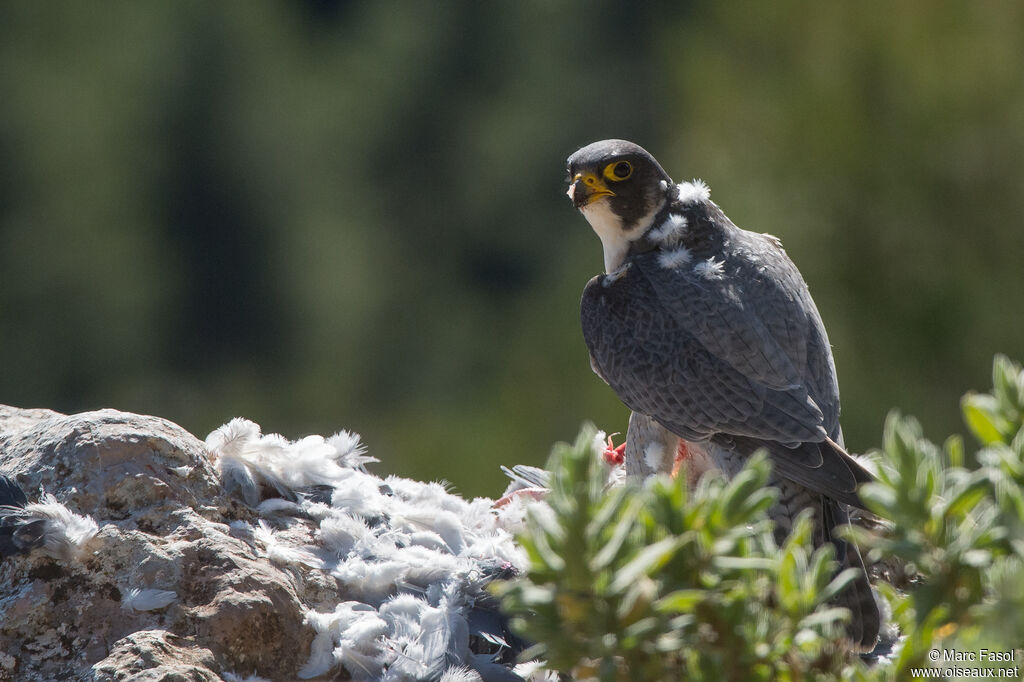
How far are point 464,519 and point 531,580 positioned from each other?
1744 mm

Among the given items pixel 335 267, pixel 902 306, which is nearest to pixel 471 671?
pixel 902 306

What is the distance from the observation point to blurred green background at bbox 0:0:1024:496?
8.52 m

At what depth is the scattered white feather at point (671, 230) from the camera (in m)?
3.24

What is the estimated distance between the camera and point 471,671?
220 centimetres

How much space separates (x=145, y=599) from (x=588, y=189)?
1.75 meters

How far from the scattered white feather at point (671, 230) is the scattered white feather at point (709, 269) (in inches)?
5.3

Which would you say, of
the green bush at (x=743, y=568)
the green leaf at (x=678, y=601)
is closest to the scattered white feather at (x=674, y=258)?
the green bush at (x=743, y=568)

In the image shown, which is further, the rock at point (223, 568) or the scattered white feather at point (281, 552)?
the scattered white feather at point (281, 552)

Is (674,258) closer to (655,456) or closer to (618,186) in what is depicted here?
(618,186)

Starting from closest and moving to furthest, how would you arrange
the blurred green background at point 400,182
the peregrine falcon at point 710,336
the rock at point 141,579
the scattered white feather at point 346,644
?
1. the rock at point 141,579
2. the scattered white feather at point 346,644
3. the peregrine falcon at point 710,336
4. the blurred green background at point 400,182

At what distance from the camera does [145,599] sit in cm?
206

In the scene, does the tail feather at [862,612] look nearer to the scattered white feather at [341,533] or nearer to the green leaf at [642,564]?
the scattered white feather at [341,533]

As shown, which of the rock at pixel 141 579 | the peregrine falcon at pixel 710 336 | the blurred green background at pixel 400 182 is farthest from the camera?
the blurred green background at pixel 400 182

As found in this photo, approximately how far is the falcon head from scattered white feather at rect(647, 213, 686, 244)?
6 cm
